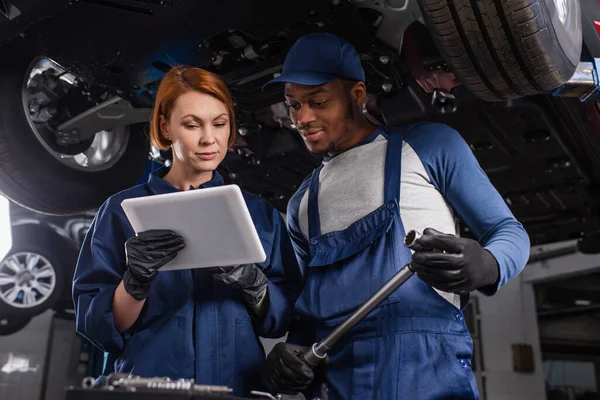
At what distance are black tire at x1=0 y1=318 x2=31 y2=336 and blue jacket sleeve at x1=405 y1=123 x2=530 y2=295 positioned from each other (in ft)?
14.2

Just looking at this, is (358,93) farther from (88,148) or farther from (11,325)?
(11,325)

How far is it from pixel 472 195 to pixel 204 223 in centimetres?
58

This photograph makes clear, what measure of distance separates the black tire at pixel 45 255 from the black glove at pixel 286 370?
342 cm

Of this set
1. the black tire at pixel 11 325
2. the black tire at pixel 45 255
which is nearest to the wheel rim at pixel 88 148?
the black tire at pixel 45 255

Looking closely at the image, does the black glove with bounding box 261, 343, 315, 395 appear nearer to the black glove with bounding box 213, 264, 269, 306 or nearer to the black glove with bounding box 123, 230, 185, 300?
the black glove with bounding box 213, 264, 269, 306

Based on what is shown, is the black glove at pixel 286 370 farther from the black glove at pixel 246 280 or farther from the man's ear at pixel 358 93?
the man's ear at pixel 358 93

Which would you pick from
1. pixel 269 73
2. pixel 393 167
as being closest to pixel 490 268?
pixel 393 167

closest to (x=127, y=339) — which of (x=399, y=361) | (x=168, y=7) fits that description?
(x=399, y=361)

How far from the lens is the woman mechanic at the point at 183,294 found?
121 cm

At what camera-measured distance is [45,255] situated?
14.3ft

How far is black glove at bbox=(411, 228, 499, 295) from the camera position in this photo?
105cm

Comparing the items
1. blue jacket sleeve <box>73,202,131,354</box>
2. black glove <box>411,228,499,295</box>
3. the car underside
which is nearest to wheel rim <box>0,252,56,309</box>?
the car underside

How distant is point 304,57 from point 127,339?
2.60 feet

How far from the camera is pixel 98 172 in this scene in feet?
7.81
